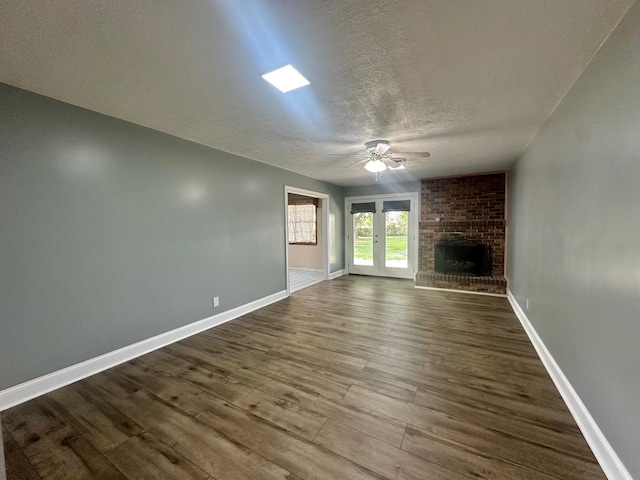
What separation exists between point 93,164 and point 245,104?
5.17 feet

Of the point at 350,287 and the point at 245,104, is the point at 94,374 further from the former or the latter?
the point at 350,287

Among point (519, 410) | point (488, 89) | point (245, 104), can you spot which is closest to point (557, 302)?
point (519, 410)

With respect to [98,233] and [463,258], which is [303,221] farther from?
[98,233]

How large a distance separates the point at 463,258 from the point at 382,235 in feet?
6.42

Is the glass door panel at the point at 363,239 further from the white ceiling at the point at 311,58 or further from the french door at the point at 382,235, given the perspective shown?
the white ceiling at the point at 311,58

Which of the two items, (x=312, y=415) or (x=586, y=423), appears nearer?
(x=586, y=423)

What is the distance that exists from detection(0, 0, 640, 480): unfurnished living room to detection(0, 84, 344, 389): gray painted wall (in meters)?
0.02

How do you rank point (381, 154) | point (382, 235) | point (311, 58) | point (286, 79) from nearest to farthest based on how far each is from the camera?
point (311, 58), point (286, 79), point (381, 154), point (382, 235)

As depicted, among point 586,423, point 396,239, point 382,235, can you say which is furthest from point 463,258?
point 586,423

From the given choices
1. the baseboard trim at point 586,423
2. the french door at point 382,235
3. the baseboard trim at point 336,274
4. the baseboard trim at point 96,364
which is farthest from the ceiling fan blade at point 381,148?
the baseboard trim at point 336,274

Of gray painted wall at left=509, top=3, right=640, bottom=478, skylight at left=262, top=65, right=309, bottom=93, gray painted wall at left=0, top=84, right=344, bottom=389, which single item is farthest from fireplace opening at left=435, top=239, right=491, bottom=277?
skylight at left=262, top=65, right=309, bottom=93

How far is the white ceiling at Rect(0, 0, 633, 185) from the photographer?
1282mm

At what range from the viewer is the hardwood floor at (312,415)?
149cm

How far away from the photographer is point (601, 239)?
5.01 feet
